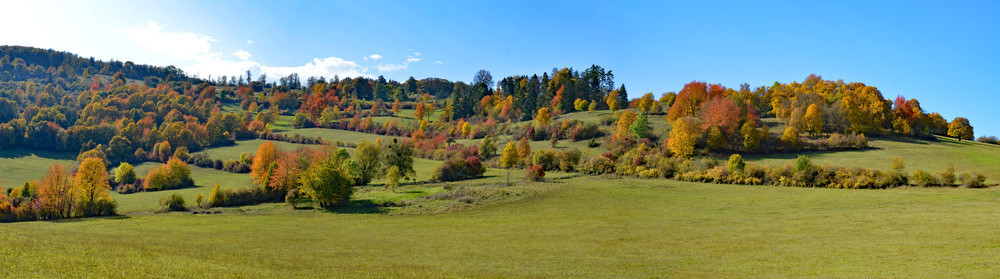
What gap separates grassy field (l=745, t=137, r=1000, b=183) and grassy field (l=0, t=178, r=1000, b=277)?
841 inches

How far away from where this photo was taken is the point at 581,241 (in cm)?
3262

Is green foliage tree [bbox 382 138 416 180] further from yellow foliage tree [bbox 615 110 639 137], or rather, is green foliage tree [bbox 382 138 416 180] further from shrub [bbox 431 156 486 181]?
yellow foliage tree [bbox 615 110 639 137]

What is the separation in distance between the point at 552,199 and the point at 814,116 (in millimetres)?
69691

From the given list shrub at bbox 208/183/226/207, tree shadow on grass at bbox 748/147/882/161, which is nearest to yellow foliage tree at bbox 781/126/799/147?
tree shadow on grass at bbox 748/147/882/161

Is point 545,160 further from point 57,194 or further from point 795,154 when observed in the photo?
point 57,194

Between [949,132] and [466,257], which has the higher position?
[949,132]

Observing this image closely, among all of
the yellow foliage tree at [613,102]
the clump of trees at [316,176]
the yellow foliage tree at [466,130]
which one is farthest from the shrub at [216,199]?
the yellow foliage tree at [613,102]

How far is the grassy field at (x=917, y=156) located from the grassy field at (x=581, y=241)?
70.1 feet

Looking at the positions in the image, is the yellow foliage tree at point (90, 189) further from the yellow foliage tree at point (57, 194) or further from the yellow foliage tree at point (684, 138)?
the yellow foliage tree at point (684, 138)

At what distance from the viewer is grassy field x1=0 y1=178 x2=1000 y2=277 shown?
2012 centimetres

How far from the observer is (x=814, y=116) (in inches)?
3696

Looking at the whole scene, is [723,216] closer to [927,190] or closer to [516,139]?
[927,190]

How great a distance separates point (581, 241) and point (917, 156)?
72.7 metres

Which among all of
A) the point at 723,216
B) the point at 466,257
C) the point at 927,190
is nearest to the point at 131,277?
the point at 466,257
